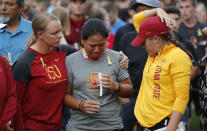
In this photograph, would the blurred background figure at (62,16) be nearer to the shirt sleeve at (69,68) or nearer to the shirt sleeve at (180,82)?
the shirt sleeve at (69,68)

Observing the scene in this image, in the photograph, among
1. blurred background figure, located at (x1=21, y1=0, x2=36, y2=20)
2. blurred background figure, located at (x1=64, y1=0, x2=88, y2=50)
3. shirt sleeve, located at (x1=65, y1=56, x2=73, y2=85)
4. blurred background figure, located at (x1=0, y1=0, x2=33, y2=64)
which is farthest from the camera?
blurred background figure, located at (x1=64, y1=0, x2=88, y2=50)

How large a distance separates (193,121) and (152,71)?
5992mm

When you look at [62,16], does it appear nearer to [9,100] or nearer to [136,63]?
[136,63]

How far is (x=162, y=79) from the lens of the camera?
3.78 m

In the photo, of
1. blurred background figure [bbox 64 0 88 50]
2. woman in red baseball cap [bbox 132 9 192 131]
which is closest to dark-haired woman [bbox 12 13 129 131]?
woman in red baseball cap [bbox 132 9 192 131]

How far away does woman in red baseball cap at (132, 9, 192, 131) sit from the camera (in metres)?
3.65

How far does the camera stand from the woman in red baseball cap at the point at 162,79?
12.0ft

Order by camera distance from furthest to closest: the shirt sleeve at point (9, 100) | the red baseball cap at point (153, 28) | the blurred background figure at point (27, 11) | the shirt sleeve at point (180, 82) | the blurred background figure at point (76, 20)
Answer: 1. the blurred background figure at point (76, 20)
2. the blurred background figure at point (27, 11)
3. the red baseball cap at point (153, 28)
4. the shirt sleeve at point (9, 100)
5. the shirt sleeve at point (180, 82)

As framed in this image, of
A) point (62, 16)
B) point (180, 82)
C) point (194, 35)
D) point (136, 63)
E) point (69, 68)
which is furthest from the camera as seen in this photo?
point (194, 35)

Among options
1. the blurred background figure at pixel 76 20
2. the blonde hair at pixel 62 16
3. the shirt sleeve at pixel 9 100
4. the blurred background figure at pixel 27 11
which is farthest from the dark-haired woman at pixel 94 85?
the blurred background figure at pixel 76 20

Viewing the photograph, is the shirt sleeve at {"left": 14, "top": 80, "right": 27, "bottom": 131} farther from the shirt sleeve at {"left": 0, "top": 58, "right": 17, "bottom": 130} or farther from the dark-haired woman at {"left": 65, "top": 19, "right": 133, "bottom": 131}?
the dark-haired woman at {"left": 65, "top": 19, "right": 133, "bottom": 131}

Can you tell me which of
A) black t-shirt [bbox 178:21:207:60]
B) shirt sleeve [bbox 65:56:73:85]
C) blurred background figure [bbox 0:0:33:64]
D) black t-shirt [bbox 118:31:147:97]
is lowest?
black t-shirt [bbox 178:21:207:60]

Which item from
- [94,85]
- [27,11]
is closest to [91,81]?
[94,85]

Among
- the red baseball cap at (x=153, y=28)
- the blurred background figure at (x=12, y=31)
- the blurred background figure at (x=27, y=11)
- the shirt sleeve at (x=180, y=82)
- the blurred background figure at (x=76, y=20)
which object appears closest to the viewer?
the shirt sleeve at (x=180, y=82)
